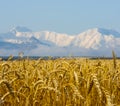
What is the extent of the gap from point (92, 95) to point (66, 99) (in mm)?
482

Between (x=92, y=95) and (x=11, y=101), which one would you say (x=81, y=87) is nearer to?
(x=92, y=95)

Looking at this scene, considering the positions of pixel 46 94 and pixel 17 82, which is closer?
pixel 46 94

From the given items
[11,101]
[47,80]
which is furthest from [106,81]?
[11,101]

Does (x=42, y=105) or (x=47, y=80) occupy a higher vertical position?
(x=47, y=80)

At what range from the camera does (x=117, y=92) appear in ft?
15.4

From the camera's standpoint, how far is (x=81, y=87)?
4527 millimetres

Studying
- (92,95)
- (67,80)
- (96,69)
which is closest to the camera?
(92,95)

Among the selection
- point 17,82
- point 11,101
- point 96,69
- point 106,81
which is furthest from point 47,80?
point 96,69

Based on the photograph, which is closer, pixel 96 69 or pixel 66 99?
pixel 66 99

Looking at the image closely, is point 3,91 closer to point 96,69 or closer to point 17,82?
point 17,82

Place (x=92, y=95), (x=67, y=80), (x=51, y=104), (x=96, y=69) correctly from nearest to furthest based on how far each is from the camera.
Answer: (x=51, y=104) → (x=92, y=95) → (x=67, y=80) → (x=96, y=69)

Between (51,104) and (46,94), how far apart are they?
188 millimetres

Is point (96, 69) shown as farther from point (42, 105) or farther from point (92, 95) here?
point (42, 105)

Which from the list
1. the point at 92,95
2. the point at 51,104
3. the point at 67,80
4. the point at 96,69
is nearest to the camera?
the point at 51,104
